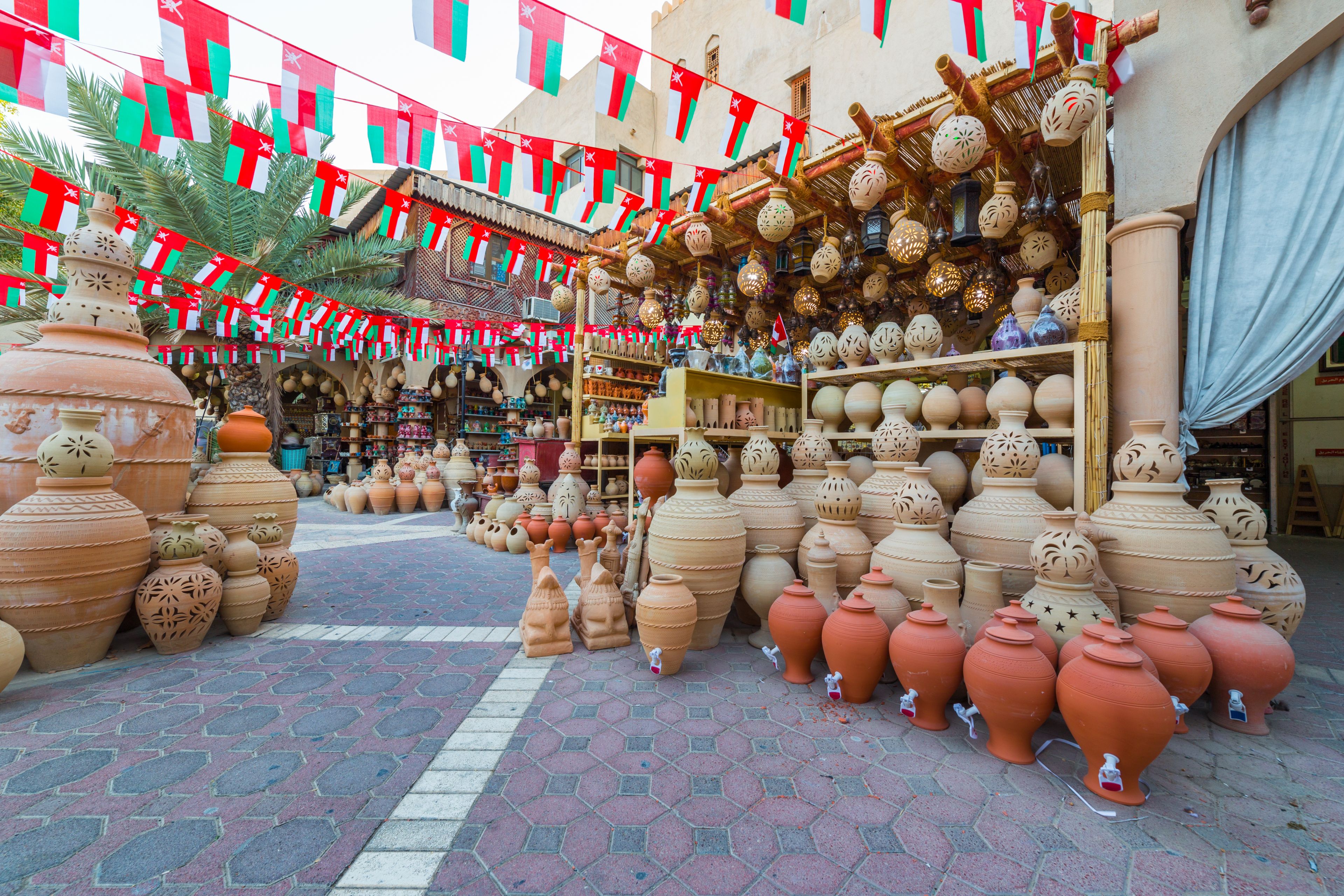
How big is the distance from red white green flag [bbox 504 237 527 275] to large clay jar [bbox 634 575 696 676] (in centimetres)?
555

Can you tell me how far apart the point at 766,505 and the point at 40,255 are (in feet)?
30.8

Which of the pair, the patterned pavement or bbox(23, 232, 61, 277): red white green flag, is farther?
bbox(23, 232, 61, 277): red white green flag

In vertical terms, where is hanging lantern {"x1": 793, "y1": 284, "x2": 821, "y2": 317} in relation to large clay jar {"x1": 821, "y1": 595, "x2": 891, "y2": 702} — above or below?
above

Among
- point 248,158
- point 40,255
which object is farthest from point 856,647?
point 40,255

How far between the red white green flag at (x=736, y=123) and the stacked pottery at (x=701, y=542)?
9.71ft

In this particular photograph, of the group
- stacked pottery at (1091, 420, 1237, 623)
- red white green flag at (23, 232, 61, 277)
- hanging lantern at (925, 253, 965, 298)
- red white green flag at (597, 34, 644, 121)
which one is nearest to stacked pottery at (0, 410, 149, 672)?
red white green flag at (597, 34, 644, 121)

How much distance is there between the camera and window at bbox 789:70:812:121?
10.3m

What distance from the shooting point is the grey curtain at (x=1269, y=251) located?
10.1ft

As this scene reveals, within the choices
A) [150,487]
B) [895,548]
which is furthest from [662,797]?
[150,487]

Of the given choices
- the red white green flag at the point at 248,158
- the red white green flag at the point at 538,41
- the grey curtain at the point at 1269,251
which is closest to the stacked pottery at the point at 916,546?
the grey curtain at the point at 1269,251

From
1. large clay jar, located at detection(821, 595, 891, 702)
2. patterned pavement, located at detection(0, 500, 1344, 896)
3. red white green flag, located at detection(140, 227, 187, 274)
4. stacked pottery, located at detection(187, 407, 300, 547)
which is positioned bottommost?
patterned pavement, located at detection(0, 500, 1344, 896)

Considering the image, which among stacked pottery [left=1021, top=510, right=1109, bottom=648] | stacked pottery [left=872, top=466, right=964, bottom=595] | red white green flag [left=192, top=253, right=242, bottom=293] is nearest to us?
stacked pottery [left=1021, top=510, right=1109, bottom=648]

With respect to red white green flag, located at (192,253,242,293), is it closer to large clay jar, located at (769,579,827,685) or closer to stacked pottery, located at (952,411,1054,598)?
large clay jar, located at (769,579,827,685)

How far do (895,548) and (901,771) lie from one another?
1.24 metres
